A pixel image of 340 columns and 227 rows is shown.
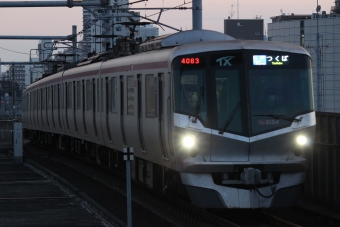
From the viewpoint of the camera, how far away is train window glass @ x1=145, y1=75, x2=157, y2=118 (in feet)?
49.3

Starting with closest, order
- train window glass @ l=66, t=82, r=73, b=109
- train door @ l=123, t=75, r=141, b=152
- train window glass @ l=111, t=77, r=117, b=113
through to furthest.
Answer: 1. train door @ l=123, t=75, r=141, b=152
2. train window glass @ l=111, t=77, r=117, b=113
3. train window glass @ l=66, t=82, r=73, b=109

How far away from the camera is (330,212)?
1413cm

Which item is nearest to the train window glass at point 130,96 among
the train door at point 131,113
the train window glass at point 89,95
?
the train door at point 131,113

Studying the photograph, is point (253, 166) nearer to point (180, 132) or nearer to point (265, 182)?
point (265, 182)

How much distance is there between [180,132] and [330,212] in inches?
115

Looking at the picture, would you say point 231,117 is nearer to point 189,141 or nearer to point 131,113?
point 189,141

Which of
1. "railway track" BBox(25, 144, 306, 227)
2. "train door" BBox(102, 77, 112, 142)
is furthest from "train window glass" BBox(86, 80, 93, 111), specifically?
"train door" BBox(102, 77, 112, 142)

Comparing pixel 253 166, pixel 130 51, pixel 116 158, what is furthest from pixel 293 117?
pixel 116 158

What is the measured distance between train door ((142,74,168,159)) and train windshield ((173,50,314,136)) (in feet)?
3.62

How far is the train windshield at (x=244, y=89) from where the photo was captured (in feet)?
42.8

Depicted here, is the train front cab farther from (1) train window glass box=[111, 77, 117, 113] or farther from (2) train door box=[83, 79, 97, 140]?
(2) train door box=[83, 79, 97, 140]

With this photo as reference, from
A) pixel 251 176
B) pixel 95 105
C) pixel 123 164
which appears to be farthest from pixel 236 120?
pixel 95 105

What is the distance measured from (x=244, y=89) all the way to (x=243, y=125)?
0.56m

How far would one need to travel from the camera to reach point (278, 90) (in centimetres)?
1328
